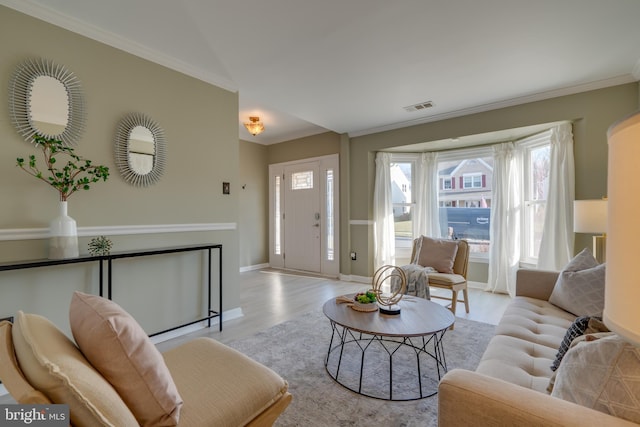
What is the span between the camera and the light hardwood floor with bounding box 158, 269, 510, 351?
114 inches

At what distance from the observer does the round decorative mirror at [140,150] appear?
7.97 feet

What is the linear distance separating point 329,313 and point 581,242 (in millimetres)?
3043

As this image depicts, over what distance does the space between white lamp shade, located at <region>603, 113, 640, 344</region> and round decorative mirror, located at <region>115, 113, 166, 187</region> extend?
2.87 metres

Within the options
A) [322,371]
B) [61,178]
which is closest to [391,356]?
[322,371]

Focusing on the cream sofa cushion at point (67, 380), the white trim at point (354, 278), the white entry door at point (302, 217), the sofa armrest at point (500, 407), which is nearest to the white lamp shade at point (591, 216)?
the sofa armrest at point (500, 407)

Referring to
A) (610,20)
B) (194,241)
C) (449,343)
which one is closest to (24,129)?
(194,241)

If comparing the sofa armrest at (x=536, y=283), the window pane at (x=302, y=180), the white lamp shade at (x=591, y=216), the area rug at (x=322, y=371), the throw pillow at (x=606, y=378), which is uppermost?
the window pane at (x=302, y=180)

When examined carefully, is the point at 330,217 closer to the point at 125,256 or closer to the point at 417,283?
the point at 417,283

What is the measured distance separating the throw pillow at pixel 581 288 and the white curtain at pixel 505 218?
6.09 feet

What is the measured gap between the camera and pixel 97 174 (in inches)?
86.3

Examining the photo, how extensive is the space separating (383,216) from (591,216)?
107 inches

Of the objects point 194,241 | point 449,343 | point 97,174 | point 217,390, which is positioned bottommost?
point 449,343

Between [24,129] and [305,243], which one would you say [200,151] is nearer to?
[24,129]

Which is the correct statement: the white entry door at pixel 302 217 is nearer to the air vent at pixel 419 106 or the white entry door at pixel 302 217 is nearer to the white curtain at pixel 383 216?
the white curtain at pixel 383 216
